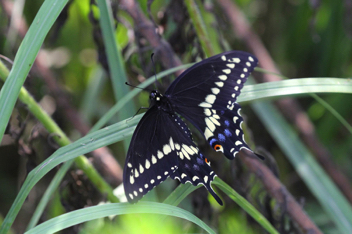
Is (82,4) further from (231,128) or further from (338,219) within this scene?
(338,219)

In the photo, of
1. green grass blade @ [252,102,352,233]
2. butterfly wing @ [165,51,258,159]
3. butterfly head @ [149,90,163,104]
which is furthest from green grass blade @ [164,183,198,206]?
green grass blade @ [252,102,352,233]

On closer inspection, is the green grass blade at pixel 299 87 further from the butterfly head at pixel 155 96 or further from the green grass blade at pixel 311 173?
the green grass blade at pixel 311 173

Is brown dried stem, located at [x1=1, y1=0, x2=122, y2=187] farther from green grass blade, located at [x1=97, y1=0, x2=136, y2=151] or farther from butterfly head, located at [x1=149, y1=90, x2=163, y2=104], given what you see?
butterfly head, located at [x1=149, y1=90, x2=163, y2=104]

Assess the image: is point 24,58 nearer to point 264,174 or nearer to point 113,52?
point 113,52

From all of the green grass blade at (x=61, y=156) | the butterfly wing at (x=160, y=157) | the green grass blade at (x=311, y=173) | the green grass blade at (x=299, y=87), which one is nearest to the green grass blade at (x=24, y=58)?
the green grass blade at (x=61, y=156)

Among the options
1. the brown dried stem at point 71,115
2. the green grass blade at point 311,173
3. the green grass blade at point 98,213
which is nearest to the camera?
the green grass blade at point 98,213
